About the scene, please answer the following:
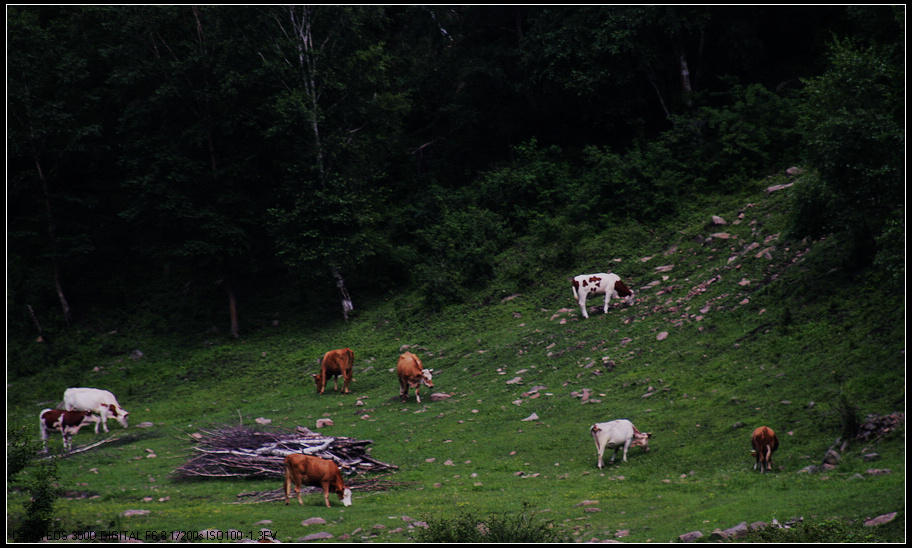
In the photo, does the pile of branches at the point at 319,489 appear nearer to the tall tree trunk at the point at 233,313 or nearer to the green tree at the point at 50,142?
the tall tree trunk at the point at 233,313

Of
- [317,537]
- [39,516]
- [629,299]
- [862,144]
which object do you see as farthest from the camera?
[629,299]

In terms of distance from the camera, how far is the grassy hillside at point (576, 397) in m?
12.8

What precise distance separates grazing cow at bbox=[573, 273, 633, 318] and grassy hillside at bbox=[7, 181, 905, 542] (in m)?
0.72

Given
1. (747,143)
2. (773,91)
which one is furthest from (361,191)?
(773,91)

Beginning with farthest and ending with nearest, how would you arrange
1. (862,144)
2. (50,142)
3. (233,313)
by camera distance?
(50,142) < (233,313) < (862,144)

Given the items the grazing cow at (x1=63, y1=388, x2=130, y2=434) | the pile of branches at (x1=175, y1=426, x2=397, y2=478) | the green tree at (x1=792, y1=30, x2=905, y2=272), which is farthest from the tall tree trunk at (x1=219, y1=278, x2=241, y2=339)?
the green tree at (x1=792, y1=30, x2=905, y2=272)

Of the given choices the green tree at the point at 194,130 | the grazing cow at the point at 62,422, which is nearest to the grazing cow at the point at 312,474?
the grazing cow at the point at 62,422

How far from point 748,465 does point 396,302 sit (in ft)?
65.9

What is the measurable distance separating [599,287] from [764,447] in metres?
12.2

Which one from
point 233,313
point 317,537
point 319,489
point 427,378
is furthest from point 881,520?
point 233,313

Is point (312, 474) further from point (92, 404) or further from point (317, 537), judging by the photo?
point (92, 404)

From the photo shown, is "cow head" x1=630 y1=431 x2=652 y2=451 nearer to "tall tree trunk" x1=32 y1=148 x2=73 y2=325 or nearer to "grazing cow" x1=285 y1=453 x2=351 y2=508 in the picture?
"grazing cow" x1=285 y1=453 x2=351 y2=508

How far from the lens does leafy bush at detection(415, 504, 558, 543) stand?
35.2ft

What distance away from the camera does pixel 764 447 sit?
1402 cm
